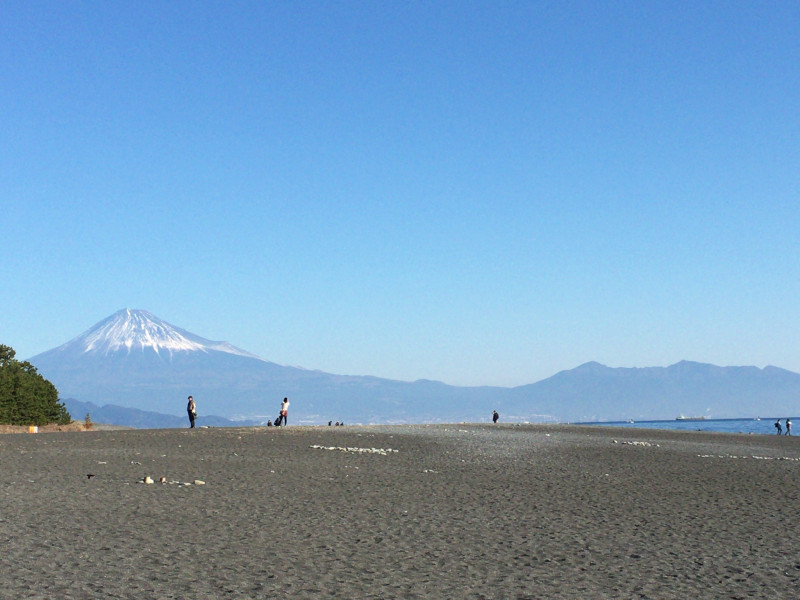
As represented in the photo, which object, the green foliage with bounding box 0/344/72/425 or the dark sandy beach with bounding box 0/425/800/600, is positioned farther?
the green foliage with bounding box 0/344/72/425

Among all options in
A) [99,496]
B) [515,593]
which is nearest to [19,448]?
[99,496]

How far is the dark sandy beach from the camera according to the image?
10359 mm

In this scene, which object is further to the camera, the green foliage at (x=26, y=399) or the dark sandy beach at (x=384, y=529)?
the green foliage at (x=26, y=399)

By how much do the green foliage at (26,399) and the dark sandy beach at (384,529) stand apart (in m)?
27.4

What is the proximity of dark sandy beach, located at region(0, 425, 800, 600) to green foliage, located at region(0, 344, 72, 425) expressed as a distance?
27.4 meters

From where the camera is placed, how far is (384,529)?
14.3m

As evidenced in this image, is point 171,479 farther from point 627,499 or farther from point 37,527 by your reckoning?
point 627,499

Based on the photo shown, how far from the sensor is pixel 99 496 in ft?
55.6

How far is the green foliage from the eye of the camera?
51469 millimetres

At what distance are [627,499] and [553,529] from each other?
17.7 feet

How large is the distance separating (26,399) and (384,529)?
4526 centimetres

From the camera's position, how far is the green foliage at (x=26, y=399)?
169ft

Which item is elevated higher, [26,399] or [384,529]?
[26,399]

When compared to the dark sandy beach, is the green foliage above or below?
above
